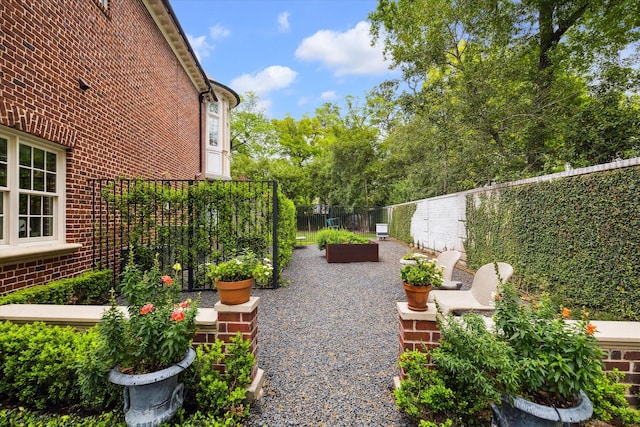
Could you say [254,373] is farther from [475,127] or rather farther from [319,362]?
[475,127]

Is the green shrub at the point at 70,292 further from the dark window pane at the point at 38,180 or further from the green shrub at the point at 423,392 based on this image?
the green shrub at the point at 423,392

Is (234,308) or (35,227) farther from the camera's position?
(35,227)

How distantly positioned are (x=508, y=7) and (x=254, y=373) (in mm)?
9534

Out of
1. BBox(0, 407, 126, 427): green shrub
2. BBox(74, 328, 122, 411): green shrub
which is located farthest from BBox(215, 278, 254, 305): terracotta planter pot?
BBox(0, 407, 126, 427): green shrub

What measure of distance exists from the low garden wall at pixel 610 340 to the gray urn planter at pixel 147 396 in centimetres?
165

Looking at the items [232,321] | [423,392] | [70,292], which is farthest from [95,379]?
[70,292]

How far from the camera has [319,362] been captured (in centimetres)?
297

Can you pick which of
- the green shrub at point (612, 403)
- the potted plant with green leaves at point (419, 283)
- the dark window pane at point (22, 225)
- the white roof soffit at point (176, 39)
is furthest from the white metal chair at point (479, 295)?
the white roof soffit at point (176, 39)

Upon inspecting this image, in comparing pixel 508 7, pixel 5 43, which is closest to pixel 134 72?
pixel 5 43

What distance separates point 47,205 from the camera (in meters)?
4.09

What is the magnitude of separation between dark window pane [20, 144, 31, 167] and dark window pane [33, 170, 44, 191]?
0.16 meters

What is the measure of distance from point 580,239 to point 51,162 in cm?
773

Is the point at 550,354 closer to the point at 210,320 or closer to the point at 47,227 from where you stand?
the point at 210,320

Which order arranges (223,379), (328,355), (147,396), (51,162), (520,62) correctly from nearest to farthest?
(147,396)
(223,379)
(328,355)
(51,162)
(520,62)
